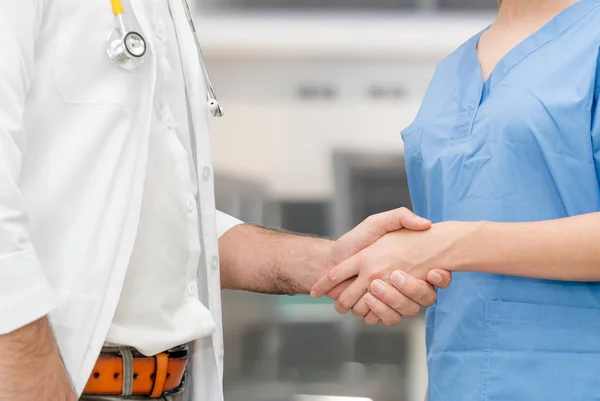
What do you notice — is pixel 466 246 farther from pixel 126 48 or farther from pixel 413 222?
pixel 126 48

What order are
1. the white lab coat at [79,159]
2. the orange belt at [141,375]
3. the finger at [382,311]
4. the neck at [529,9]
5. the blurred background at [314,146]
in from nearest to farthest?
1. the white lab coat at [79,159]
2. the orange belt at [141,375]
3. the neck at [529,9]
4. the finger at [382,311]
5. the blurred background at [314,146]

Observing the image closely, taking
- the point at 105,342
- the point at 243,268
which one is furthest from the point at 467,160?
the point at 105,342

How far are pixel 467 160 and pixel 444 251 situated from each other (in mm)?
152

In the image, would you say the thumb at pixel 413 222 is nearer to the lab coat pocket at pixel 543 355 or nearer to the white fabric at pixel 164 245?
the lab coat pocket at pixel 543 355

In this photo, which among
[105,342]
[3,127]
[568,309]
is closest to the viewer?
[3,127]

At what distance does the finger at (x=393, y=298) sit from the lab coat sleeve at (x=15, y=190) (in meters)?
0.66

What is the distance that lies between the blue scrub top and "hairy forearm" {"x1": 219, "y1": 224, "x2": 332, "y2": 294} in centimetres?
29

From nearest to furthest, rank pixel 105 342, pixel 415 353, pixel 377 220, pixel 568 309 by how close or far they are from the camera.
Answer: pixel 105 342 → pixel 568 309 → pixel 377 220 → pixel 415 353

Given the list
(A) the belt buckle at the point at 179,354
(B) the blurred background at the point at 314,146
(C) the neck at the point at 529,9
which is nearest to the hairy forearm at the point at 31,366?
(A) the belt buckle at the point at 179,354

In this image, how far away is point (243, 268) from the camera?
56.3 inches

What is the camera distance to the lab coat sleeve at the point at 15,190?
0.75 meters

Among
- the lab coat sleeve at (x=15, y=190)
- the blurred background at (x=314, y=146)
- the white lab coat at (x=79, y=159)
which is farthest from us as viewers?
the blurred background at (x=314, y=146)

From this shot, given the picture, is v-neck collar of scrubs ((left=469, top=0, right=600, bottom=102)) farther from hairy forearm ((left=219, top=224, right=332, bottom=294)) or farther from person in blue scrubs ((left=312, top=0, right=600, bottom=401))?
hairy forearm ((left=219, top=224, right=332, bottom=294))

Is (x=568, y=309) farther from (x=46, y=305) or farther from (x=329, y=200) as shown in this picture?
(x=329, y=200)
